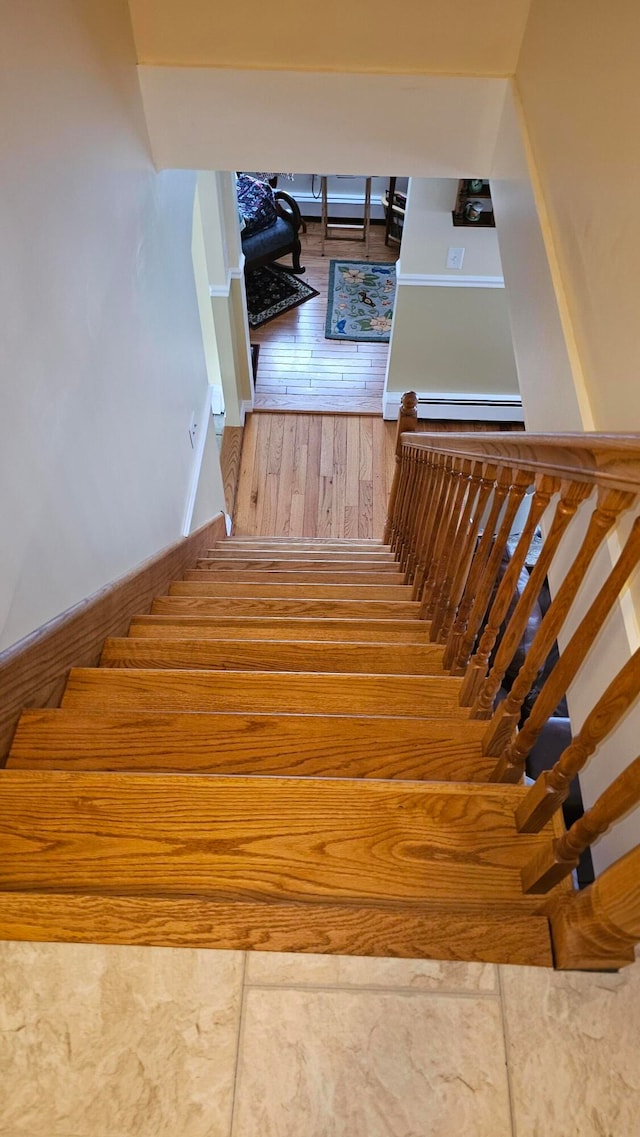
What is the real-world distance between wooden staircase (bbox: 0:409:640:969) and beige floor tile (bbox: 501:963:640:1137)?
0.03m

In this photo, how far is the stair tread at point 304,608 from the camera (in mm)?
2260

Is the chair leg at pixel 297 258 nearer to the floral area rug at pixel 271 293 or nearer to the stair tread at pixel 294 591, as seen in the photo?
the floral area rug at pixel 271 293

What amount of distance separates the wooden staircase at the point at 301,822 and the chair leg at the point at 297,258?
5252 millimetres

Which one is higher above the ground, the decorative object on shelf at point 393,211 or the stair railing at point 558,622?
the decorative object on shelf at point 393,211

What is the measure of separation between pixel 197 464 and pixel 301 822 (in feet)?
Result: 8.34

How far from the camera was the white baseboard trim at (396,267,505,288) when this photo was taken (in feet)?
13.8

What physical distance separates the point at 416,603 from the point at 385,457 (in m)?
2.70

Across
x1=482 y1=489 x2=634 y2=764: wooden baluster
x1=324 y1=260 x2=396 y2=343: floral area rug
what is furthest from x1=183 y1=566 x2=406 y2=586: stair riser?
x1=324 y1=260 x2=396 y2=343: floral area rug

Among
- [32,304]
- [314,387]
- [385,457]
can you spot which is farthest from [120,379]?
[314,387]

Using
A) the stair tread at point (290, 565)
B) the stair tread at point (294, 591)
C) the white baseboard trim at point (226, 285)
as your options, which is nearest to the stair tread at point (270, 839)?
the stair tread at point (294, 591)

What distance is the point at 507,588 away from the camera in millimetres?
1271

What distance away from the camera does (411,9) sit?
2.16 m

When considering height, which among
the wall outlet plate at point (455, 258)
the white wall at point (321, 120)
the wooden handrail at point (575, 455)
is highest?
the white wall at point (321, 120)

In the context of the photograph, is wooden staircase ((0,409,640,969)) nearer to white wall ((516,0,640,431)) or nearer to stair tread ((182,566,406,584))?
white wall ((516,0,640,431))
